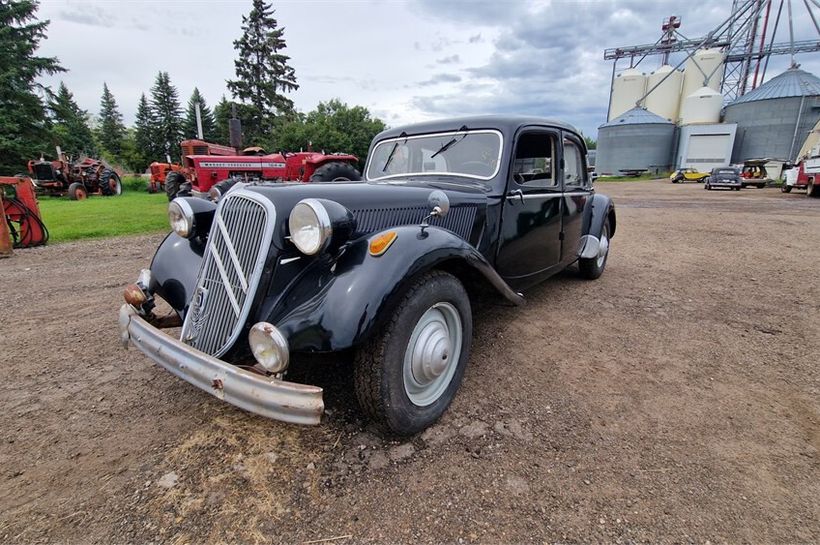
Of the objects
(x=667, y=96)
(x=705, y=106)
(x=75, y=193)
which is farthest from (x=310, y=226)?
(x=667, y=96)

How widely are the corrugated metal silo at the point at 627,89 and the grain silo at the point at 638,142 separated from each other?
329 cm

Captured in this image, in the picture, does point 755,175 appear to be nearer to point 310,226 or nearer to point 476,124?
point 476,124

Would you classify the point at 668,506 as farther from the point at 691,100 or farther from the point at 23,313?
the point at 691,100

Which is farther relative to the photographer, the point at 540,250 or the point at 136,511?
the point at 540,250

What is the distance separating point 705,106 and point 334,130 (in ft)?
106

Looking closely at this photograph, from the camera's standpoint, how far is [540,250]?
3486 mm

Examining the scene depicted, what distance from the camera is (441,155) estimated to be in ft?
10.7

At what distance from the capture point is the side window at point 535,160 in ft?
10.3

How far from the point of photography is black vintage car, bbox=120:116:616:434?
5.54 feet

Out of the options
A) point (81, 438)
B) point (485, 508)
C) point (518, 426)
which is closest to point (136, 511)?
point (81, 438)

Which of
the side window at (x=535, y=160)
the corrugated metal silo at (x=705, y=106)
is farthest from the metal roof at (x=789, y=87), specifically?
the side window at (x=535, y=160)

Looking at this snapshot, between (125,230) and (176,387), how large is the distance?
300 inches

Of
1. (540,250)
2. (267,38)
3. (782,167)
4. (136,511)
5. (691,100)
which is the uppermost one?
(267,38)

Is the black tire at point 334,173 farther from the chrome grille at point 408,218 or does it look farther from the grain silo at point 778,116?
the grain silo at point 778,116
